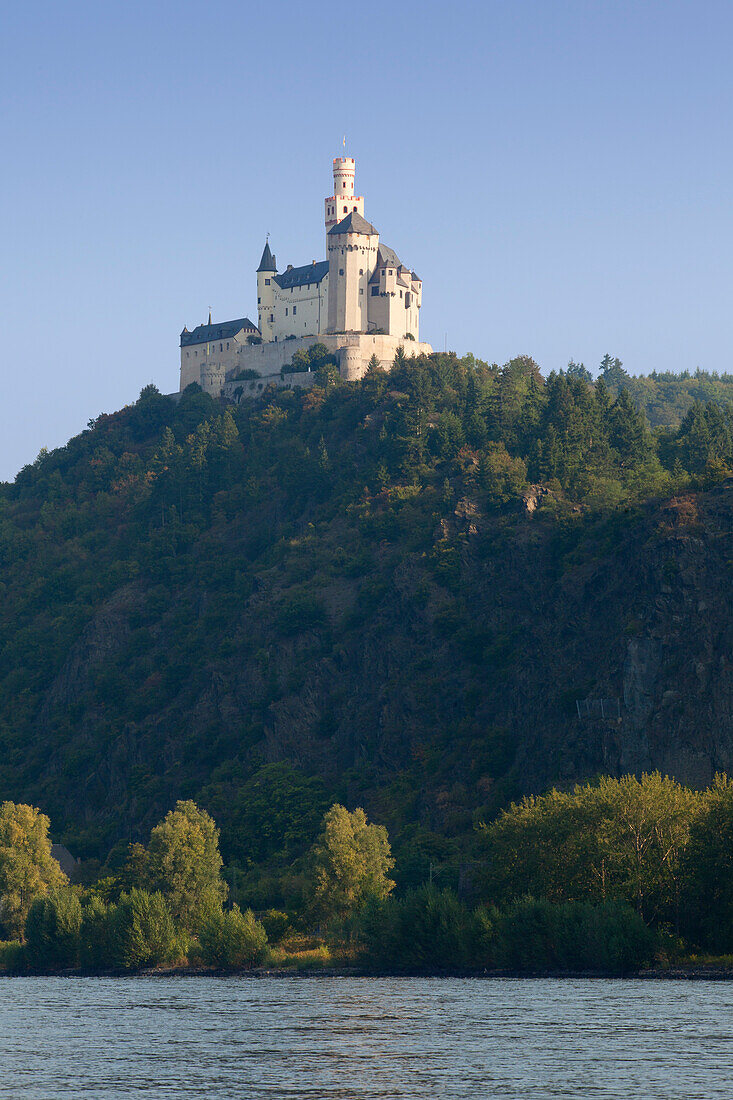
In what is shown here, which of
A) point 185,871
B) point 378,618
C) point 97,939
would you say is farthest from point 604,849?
point 378,618

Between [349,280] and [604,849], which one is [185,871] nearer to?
[604,849]

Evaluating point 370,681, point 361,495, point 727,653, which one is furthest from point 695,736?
point 361,495

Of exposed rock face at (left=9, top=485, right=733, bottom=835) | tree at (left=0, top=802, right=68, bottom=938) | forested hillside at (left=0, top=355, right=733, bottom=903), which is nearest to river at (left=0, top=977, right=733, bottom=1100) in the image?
tree at (left=0, top=802, right=68, bottom=938)

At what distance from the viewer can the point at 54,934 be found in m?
99.8

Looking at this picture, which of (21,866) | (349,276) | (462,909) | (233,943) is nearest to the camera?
(462,909)

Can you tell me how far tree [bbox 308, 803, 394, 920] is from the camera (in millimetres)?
99062

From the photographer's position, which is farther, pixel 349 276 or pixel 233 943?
pixel 349 276

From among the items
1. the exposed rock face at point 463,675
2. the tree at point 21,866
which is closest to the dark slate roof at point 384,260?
the exposed rock face at point 463,675

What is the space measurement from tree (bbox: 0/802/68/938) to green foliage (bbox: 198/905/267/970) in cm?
2004

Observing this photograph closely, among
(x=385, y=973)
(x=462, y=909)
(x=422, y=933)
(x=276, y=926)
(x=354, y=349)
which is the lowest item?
(x=385, y=973)

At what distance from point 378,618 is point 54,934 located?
56871 millimetres

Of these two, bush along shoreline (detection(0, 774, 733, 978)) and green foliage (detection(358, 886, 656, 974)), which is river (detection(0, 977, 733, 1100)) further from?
bush along shoreline (detection(0, 774, 733, 978))

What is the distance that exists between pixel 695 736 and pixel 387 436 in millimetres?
67763

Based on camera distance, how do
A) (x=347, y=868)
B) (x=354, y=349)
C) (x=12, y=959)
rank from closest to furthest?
(x=347, y=868)
(x=12, y=959)
(x=354, y=349)
